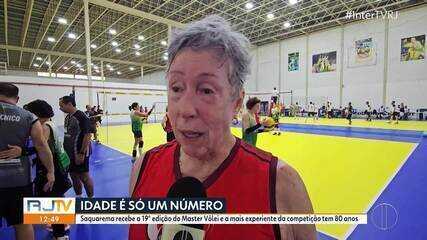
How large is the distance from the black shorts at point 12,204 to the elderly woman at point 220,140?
1969mm

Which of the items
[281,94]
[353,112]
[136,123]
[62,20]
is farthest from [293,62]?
[136,123]

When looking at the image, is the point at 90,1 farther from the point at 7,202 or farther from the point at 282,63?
the point at 282,63

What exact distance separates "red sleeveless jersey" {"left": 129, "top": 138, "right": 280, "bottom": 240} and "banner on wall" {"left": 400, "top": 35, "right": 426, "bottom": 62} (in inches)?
908

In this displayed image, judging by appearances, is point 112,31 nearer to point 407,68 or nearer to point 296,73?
Result: point 296,73

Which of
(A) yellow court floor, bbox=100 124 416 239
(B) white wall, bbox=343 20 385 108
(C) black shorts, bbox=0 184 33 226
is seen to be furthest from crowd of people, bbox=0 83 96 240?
(B) white wall, bbox=343 20 385 108

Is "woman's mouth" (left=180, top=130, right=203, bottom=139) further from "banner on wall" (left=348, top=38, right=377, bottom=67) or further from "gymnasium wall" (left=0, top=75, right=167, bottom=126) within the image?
"banner on wall" (left=348, top=38, right=377, bottom=67)

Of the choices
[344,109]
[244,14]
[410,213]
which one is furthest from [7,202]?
[344,109]

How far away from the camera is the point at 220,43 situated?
826 millimetres

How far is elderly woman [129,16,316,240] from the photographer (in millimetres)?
801

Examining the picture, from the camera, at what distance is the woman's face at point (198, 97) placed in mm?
798

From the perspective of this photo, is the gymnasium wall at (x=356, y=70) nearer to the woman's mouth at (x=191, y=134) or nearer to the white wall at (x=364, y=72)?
the white wall at (x=364, y=72)

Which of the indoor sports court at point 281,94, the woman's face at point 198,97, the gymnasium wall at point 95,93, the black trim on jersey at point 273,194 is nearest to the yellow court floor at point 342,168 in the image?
the indoor sports court at point 281,94

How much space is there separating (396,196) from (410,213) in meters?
0.58

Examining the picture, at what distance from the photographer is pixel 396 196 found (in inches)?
150
